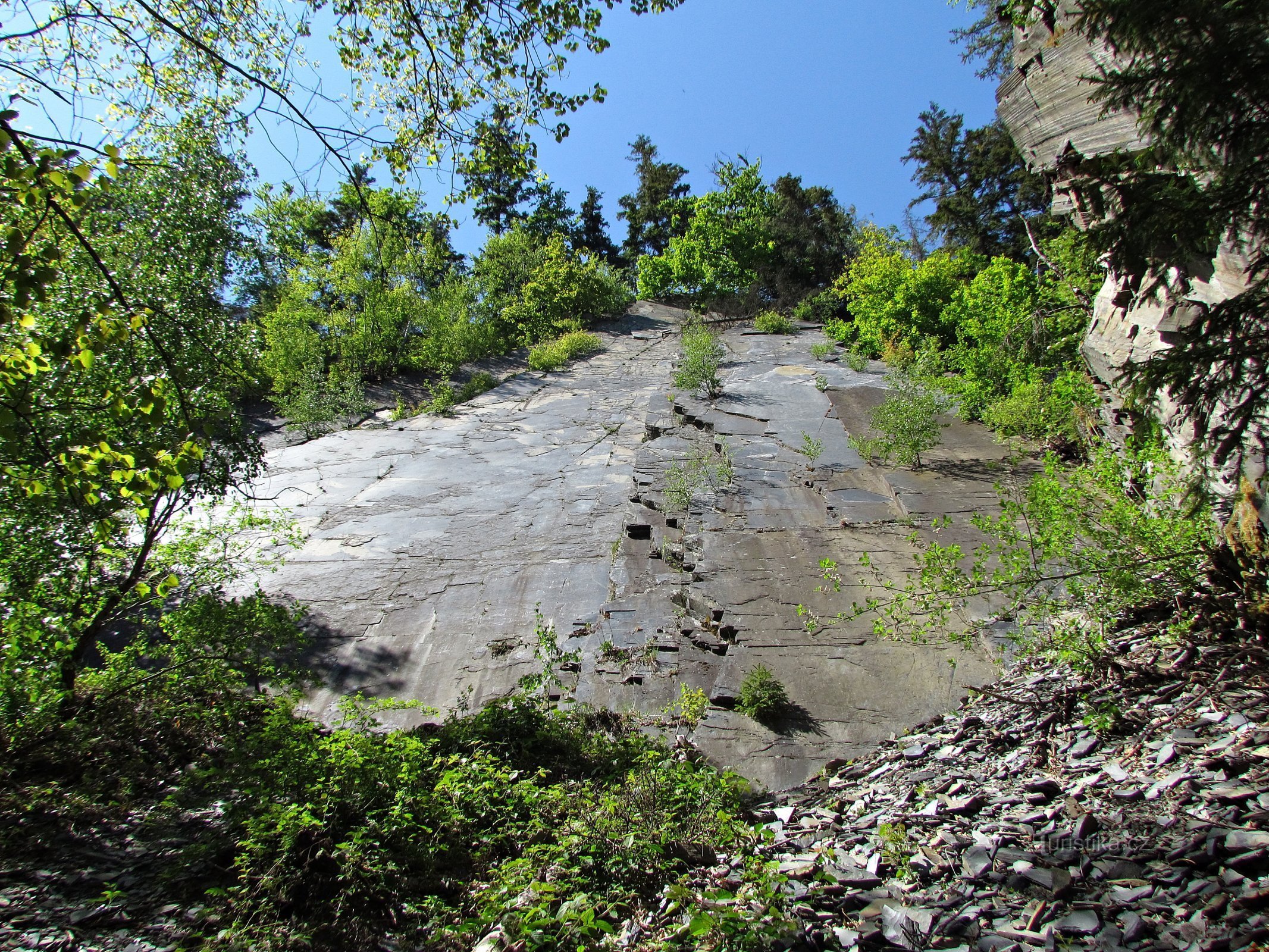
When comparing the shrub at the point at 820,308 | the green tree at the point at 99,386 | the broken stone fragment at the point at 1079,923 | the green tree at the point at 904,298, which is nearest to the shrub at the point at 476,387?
the green tree at the point at 99,386

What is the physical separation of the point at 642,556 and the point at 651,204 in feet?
106

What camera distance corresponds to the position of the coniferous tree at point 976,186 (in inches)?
844

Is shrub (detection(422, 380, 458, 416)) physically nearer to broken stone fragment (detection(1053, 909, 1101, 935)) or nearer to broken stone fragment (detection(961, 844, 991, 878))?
broken stone fragment (detection(961, 844, 991, 878))

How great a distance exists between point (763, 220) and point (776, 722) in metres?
24.2

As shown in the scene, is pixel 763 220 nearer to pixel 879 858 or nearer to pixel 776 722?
pixel 776 722

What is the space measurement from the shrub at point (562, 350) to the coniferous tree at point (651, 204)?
54.0 ft

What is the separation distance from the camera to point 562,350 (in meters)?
18.5

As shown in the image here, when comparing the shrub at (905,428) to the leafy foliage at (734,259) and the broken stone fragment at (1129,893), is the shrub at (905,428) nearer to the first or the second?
the broken stone fragment at (1129,893)

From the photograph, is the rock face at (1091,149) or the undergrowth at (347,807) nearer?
the undergrowth at (347,807)

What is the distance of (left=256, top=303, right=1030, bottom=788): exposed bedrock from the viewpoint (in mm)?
5410

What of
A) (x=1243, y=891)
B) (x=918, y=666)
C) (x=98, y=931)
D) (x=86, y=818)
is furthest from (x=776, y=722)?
(x=86, y=818)

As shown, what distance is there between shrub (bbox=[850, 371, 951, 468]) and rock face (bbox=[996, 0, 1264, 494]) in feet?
8.90

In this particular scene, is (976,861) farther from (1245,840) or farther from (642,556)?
(642,556)

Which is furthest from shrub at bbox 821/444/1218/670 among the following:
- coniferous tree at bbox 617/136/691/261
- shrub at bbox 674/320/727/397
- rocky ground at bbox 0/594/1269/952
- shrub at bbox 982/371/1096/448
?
coniferous tree at bbox 617/136/691/261
